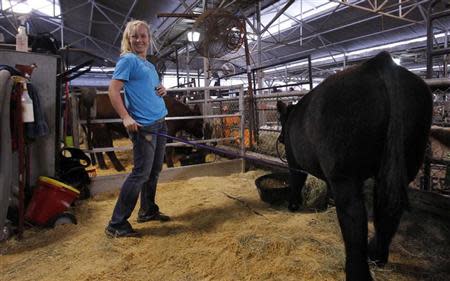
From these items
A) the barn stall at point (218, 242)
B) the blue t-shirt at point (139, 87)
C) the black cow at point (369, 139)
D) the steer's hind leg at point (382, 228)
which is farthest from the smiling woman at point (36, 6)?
the steer's hind leg at point (382, 228)

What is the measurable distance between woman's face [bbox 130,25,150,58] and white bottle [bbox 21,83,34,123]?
0.88m

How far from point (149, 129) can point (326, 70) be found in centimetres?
1420

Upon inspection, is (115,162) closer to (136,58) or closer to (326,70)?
(136,58)

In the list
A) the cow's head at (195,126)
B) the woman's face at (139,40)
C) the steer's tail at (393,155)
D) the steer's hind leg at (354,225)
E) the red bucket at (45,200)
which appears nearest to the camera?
the steer's tail at (393,155)

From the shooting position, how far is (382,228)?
1761mm

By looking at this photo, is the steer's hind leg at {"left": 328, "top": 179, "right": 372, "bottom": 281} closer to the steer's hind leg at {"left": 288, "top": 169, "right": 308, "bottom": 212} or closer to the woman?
the steer's hind leg at {"left": 288, "top": 169, "right": 308, "bottom": 212}

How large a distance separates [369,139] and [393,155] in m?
0.13

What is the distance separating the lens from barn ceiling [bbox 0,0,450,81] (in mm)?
6895

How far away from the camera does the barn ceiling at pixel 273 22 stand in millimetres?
6895

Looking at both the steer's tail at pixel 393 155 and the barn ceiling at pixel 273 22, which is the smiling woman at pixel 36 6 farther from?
the steer's tail at pixel 393 155

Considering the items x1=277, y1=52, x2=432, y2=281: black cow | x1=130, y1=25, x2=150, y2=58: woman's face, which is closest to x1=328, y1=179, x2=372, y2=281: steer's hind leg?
x1=277, y1=52, x2=432, y2=281: black cow

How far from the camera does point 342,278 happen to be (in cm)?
183

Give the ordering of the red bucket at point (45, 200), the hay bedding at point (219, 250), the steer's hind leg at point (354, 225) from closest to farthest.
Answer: the steer's hind leg at point (354, 225) → the hay bedding at point (219, 250) → the red bucket at point (45, 200)

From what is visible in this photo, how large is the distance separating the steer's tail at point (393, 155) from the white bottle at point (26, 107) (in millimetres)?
2431
